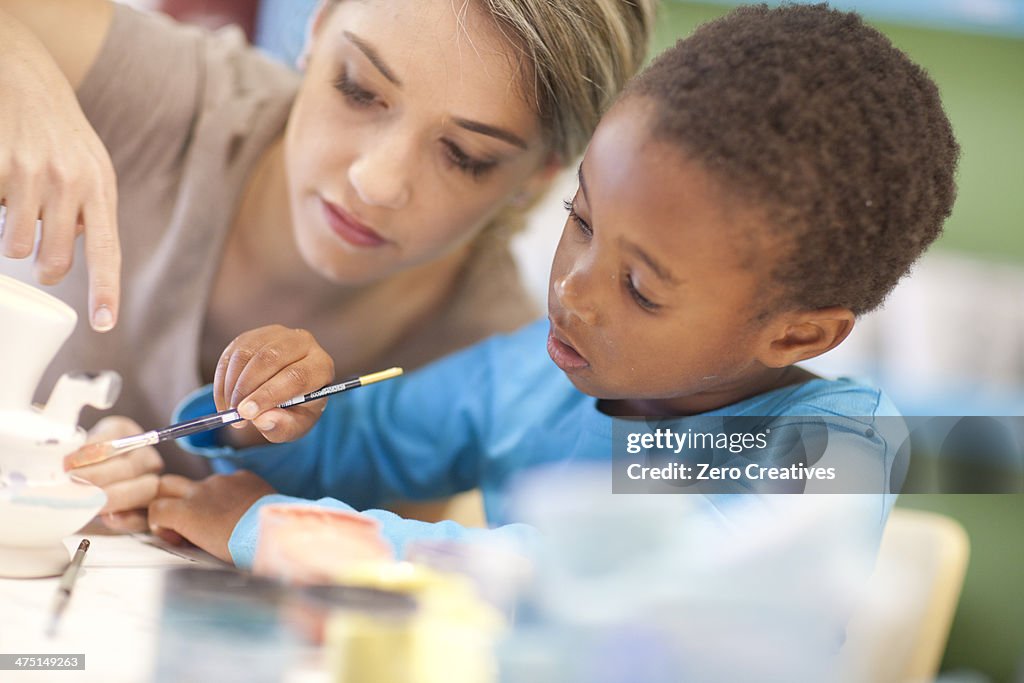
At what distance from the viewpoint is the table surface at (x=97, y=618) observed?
33 cm

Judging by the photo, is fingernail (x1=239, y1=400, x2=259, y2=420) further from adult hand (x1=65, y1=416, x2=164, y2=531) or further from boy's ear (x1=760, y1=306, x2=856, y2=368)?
boy's ear (x1=760, y1=306, x2=856, y2=368)

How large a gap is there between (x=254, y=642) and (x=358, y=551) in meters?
0.06

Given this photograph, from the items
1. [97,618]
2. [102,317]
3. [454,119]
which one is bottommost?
[97,618]

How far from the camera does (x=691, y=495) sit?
1.30 ft

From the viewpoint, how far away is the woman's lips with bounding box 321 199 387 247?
506mm

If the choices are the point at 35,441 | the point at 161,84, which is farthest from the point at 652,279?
the point at 161,84

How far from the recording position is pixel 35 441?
384mm

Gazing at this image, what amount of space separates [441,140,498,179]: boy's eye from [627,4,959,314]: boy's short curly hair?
0.12 meters

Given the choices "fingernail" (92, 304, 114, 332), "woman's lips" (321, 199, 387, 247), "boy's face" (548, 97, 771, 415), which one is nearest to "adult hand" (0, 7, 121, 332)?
"fingernail" (92, 304, 114, 332)

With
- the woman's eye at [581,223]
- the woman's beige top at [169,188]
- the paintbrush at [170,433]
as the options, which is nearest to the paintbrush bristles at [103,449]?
the paintbrush at [170,433]

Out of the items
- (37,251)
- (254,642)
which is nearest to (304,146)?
(37,251)

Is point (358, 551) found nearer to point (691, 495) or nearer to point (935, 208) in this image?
point (691, 495)
